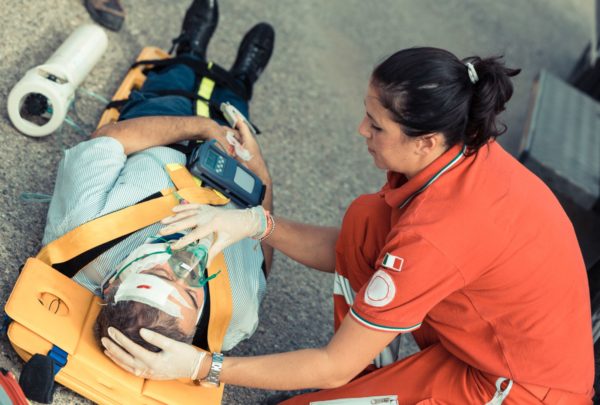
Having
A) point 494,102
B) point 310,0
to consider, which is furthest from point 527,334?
point 310,0

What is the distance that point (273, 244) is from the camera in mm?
2555

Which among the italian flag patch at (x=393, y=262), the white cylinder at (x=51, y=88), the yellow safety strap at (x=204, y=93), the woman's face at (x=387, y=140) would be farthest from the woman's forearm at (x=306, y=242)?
the white cylinder at (x=51, y=88)

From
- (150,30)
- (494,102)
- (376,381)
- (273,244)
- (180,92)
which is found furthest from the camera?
(150,30)

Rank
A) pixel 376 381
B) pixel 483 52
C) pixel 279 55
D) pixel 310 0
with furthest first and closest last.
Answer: pixel 483 52 → pixel 310 0 → pixel 279 55 → pixel 376 381

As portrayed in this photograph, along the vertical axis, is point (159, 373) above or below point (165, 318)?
below

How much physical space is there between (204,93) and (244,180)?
0.62 metres

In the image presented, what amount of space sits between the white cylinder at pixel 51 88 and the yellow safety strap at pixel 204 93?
1.61 feet

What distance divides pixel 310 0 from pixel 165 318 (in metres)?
3.41

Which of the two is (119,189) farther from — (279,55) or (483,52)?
(483,52)

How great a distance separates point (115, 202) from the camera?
2410 mm

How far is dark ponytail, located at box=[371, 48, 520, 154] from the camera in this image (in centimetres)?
194

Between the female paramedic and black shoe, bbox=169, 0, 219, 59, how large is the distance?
1.51 meters

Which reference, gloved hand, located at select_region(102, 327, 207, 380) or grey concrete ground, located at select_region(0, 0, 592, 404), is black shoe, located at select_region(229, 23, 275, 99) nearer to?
grey concrete ground, located at select_region(0, 0, 592, 404)

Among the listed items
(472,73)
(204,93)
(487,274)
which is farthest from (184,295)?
(204,93)
